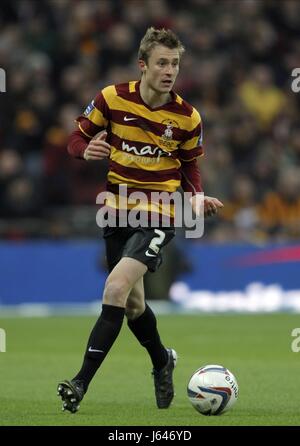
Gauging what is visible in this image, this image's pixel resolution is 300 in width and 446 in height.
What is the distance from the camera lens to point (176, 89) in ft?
59.9

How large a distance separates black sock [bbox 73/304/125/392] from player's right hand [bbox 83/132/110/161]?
95 centimetres

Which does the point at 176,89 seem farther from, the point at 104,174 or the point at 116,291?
the point at 116,291

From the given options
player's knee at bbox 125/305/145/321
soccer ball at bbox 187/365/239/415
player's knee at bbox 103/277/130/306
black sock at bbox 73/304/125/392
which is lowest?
soccer ball at bbox 187/365/239/415

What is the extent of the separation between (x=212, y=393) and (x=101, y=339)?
2.56ft


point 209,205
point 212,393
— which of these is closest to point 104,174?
point 209,205

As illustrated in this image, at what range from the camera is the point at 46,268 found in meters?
16.8

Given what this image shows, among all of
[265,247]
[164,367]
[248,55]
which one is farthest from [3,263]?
[164,367]

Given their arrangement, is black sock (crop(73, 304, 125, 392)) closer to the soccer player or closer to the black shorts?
the soccer player

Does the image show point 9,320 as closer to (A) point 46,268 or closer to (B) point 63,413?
(A) point 46,268

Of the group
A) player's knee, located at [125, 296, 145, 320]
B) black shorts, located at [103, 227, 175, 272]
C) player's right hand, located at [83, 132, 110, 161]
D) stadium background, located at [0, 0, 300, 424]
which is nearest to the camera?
player's right hand, located at [83, 132, 110, 161]

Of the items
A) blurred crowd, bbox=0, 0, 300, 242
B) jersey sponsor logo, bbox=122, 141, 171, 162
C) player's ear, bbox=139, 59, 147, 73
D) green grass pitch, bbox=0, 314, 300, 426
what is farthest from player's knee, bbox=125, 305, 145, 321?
blurred crowd, bbox=0, 0, 300, 242

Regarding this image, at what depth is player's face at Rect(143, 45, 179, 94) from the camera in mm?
7988
